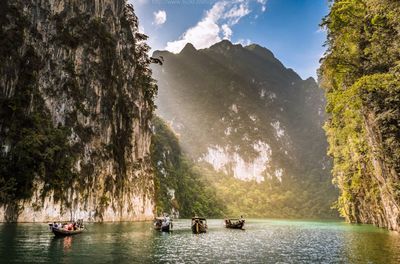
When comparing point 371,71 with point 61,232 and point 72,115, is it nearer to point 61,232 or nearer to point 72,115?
point 61,232

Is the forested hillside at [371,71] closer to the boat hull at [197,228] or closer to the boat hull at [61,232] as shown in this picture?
the boat hull at [197,228]

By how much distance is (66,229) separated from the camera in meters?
32.8

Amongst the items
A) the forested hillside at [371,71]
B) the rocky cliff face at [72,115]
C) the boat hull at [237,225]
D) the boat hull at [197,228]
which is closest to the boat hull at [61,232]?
A: the boat hull at [197,228]

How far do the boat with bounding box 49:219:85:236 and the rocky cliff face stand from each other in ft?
50.7

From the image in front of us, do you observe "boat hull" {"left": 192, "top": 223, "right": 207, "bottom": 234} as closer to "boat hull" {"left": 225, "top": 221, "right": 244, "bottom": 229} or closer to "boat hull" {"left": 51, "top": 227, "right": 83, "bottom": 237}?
"boat hull" {"left": 225, "top": 221, "right": 244, "bottom": 229}

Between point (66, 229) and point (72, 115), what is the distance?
31276mm

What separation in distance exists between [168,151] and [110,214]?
3136 inches

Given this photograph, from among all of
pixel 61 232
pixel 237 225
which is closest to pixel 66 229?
pixel 61 232

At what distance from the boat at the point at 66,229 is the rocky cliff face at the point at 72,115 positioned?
609 inches

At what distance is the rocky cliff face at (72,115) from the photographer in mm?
48844

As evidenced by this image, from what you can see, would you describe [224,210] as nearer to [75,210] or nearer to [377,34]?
[75,210]

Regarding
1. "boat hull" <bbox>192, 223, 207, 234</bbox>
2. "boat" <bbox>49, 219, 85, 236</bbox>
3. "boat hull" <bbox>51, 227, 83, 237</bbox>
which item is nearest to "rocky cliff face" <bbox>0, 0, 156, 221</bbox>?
"boat" <bbox>49, 219, 85, 236</bbox>

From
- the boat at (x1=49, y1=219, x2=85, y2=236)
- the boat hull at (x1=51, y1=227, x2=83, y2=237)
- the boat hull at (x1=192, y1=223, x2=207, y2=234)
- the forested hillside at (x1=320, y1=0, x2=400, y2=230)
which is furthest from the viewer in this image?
the boat hull at (x1=192, y1=223, x2=207, y2=234)

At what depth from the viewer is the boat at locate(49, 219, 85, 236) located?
31031mm
